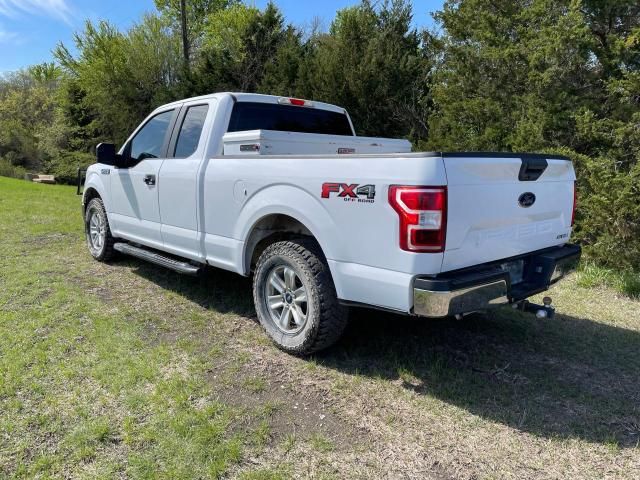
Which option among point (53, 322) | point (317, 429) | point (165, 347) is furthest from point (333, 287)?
point (53, 322)

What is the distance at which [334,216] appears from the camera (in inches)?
130

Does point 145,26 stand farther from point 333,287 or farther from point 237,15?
point 333,287

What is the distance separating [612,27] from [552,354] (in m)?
5.05

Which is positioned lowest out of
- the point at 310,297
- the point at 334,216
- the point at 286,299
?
the point at 286,299

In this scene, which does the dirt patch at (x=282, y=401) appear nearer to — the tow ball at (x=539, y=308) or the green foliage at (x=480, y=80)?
the tow ball at (x=539, y=308)

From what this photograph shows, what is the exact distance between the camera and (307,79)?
12695 mm

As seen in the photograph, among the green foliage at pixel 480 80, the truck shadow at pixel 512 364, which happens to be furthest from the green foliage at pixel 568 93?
the truck shadow at pixel 512 364

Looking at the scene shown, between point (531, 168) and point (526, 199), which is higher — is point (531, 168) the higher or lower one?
the higher one

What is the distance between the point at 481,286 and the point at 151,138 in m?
4.00

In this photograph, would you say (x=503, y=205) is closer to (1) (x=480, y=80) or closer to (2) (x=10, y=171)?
(1) (x=480, y=80)

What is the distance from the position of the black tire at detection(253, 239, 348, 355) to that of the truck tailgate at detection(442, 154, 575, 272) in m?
0.91

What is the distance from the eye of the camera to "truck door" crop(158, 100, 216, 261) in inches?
180

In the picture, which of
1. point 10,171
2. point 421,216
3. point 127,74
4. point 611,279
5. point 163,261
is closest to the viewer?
point 421,216

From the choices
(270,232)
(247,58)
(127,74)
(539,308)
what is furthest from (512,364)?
(127,74)
